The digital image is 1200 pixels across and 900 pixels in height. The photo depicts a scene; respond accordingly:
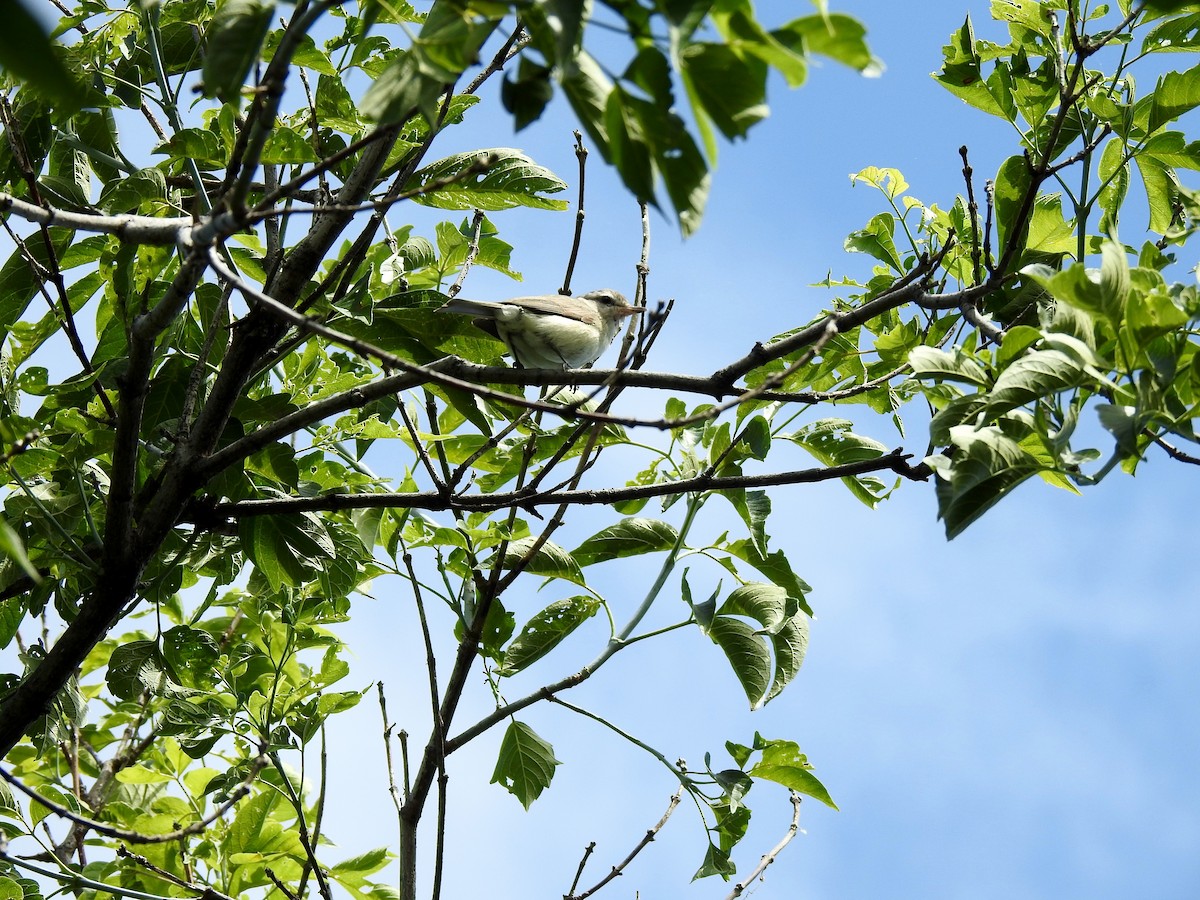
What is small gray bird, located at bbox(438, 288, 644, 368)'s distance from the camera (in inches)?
198

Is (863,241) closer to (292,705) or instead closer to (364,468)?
(364,468)

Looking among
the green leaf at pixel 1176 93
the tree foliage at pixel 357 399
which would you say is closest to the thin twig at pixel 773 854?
the tree foliage at pixel 357 399

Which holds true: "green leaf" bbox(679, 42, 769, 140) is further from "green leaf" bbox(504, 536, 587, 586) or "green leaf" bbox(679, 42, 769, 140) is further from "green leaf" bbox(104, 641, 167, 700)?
"green leaf" bbox(104, 641, 167, 700)

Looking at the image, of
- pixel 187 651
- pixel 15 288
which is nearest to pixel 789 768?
pixel 187 651

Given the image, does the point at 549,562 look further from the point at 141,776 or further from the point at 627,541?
the point at 141,776

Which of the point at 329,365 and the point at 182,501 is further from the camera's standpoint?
the point at 329,365

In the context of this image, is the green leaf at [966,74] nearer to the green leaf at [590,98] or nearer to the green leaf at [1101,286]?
the green leaf at [1101,286]

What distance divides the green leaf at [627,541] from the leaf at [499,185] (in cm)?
113

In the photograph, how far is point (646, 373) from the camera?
9.87ft

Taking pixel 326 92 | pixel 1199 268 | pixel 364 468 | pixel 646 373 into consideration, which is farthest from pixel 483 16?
pixel 364 468

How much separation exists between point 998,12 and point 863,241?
2.89 ft

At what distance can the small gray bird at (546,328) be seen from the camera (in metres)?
5.04

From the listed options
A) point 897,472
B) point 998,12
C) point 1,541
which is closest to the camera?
point 1,541

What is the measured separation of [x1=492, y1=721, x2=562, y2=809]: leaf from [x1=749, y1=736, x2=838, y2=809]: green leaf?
75 cm
